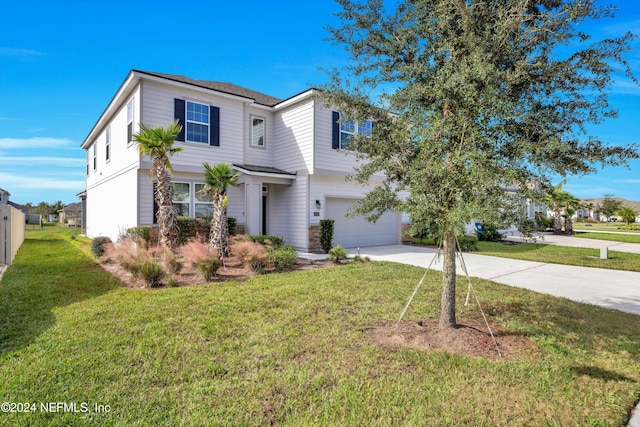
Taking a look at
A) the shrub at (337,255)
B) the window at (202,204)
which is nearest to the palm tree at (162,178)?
the window at (202,204)

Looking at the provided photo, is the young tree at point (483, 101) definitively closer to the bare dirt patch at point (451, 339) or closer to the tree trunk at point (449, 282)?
the tree trunk at point (449, 282)

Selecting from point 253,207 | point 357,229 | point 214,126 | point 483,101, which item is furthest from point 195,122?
point 483,101

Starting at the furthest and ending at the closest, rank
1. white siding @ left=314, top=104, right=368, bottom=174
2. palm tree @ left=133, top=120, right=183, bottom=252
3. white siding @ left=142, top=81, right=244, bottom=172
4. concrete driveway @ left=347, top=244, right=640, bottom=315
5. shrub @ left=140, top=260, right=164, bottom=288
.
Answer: white siding @ left=314, top=104, right=368, bottom=174
white siding @ left=142, top=81, right=244, bottom=172
palm tree @ left=133, top=120, right=183, bottom=252
shrub @ left=140, top=260, right=164, bottom=288
concrete driveway @ left=347, top=244, right=640, bottom=315

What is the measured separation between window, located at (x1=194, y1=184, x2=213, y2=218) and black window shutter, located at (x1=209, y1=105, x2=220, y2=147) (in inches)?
73.0

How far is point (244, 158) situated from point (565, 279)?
11749 millimetres

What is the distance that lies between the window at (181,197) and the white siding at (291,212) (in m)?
3.72

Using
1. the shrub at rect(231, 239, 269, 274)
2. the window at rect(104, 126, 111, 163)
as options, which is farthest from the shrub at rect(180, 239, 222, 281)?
the window at rect(104, 126, 111, 163)

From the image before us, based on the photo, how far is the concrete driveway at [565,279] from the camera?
6.51 metres

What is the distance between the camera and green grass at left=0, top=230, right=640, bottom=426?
270 centimetres

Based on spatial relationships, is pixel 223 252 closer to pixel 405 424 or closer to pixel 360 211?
pixel 360 211

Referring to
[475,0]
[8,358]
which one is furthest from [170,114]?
[475,0]

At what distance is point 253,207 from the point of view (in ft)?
40.9

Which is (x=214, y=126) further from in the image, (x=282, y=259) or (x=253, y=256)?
(x=282, y=259)

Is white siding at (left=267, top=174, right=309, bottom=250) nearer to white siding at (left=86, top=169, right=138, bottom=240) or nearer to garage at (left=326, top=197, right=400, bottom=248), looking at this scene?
garage at (left=326, top=197, right=400, bottom=248)
